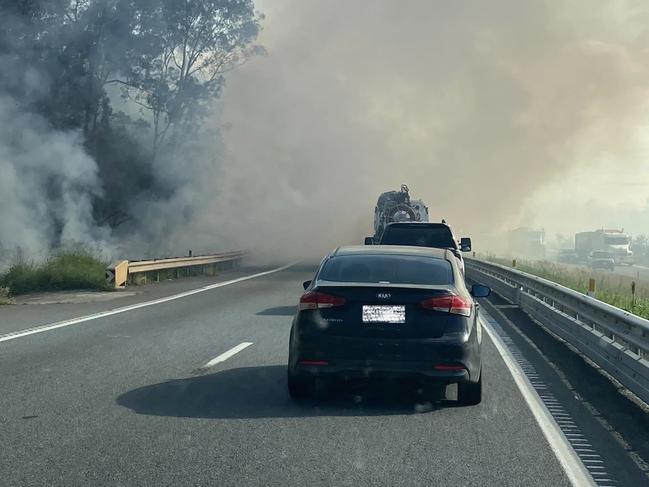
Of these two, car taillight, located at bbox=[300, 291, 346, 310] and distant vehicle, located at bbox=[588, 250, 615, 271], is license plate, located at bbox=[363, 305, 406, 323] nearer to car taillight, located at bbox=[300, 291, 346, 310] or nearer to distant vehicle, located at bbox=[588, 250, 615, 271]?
car taillight, located at bbox=[300, 291, 346, 310]

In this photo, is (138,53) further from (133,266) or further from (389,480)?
(389,480)

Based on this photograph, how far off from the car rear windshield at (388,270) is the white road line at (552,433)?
56.1 inches

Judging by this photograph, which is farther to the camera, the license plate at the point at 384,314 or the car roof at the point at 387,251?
the car roof at the point at 387,251

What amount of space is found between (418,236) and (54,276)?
10.2m

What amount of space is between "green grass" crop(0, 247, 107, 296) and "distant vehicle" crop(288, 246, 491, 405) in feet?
50.6

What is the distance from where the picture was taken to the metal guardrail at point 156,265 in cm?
2273

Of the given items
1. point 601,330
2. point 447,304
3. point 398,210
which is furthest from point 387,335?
point 398,210

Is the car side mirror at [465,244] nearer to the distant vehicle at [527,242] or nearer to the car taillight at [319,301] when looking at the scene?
the car taillight at [319,301]

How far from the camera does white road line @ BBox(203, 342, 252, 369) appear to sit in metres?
10.3

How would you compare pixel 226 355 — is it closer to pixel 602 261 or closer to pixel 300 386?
pixel 300 386

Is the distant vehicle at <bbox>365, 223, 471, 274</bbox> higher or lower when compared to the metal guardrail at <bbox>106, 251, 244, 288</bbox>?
higher

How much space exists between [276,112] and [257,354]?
5622 centimetres

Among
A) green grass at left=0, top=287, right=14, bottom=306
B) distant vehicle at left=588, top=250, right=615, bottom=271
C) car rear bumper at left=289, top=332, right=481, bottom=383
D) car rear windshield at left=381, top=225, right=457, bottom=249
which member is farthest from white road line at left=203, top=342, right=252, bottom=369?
distant vehicle at left=588, top=250, right=615, bottom=271

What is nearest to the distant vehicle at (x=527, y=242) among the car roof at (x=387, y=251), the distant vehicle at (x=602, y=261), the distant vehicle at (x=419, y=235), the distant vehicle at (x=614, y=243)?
the distant vehicle at (x=614, y=243)
